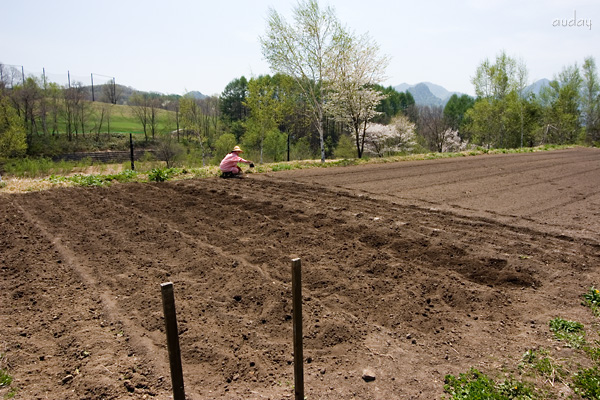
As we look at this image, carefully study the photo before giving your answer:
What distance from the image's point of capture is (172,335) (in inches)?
71.6

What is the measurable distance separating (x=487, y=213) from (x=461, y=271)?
12.4 ft

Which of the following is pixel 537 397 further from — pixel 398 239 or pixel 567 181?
pixel 567 181

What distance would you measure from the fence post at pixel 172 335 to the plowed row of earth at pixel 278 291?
0.78m

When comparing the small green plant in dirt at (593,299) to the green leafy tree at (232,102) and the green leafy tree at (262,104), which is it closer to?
the green leafy tree at (262,104)

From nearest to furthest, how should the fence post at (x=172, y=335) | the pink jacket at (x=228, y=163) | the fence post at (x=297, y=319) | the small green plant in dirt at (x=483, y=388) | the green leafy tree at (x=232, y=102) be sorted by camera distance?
the fence post at (x=172, y=335), the fence post at (x=297, y=319), the small green plant in dirt at (x=483, y=388), the pink jacket at (x=228, y=163), the green leafy tree at (x=232, y=102)

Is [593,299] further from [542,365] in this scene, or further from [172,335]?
[172,335]

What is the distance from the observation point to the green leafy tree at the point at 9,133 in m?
29.3

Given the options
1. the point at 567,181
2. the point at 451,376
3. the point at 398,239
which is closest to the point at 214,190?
the point at 398,239

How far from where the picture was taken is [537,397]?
252 cm

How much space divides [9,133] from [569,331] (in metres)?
37.9

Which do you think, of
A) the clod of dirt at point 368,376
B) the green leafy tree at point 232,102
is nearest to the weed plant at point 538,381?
the clod of dirt at point 368,376

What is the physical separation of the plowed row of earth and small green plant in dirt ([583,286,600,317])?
0.08 metres

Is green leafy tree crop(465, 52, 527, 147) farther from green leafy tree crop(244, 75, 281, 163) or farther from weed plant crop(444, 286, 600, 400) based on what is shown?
weed plant crop(444, 286, 600, 400)

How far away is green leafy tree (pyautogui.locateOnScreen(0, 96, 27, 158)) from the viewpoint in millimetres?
29294
